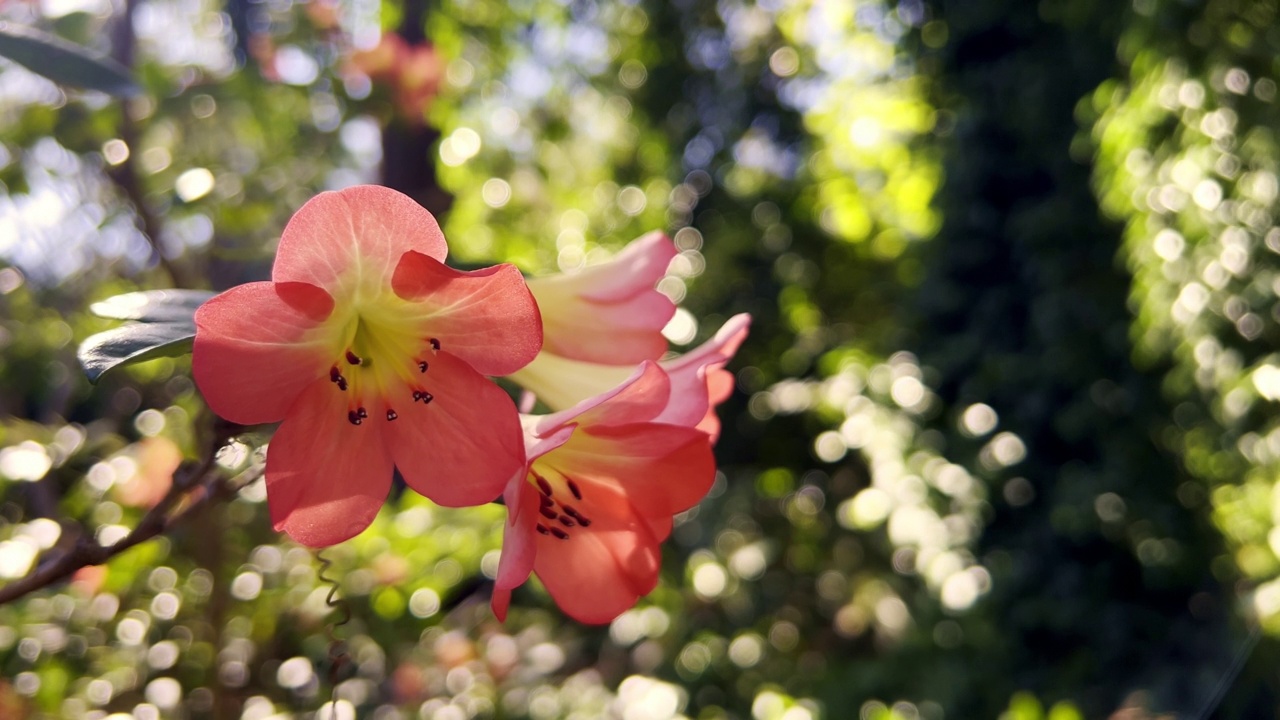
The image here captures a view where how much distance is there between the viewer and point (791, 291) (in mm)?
3934

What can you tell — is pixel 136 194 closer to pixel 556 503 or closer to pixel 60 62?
pixel 60 62

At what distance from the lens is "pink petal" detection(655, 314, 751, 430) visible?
0.49m

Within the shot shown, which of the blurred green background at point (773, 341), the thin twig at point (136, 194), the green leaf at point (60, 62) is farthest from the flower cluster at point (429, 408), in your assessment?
the thin twig at point (136, 194)

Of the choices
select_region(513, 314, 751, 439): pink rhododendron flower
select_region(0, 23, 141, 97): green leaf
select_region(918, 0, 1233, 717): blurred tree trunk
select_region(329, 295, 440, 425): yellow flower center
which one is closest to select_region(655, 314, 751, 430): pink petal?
select_region(513, 314, 751, 439): pink rhododendron flower

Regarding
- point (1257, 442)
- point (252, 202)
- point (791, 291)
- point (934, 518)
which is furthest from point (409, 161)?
point (1257, 442)

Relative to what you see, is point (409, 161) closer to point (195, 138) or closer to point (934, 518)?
point (195, 138)

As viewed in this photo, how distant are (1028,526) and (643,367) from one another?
115 inches

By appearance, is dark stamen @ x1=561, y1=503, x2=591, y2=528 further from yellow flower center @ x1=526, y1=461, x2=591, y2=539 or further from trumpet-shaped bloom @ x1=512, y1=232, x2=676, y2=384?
trumpet-shaped bloom @ x1=512, y1=232, x2=676, y2=384

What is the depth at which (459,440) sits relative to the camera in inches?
18.1

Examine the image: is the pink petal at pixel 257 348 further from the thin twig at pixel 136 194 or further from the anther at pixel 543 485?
the thin twig at pixel 136 194

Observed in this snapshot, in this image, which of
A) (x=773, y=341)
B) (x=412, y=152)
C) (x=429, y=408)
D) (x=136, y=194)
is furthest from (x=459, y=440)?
(x=773, y=341)

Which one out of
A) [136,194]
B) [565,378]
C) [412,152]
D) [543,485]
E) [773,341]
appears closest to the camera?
[543,485]

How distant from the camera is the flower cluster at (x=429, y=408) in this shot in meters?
0.42

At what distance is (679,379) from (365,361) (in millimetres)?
183
